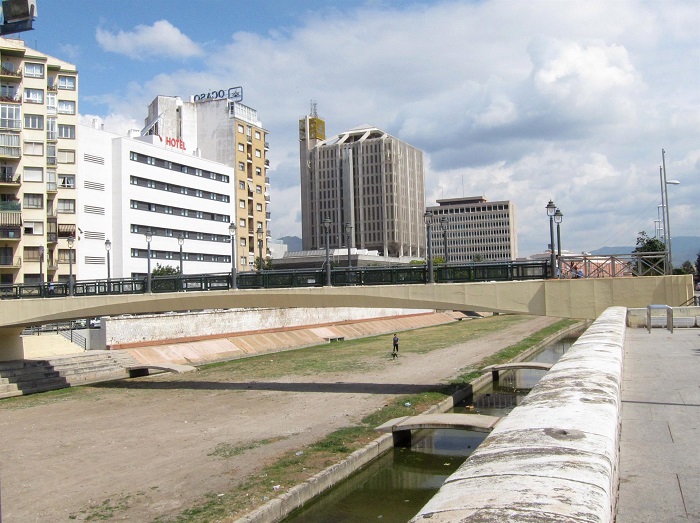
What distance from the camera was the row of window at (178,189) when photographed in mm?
65312

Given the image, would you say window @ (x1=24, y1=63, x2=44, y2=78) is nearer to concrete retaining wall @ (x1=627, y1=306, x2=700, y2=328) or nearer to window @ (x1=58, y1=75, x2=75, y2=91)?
window @ (x1=58, y1=75, x2=75, y2=91)

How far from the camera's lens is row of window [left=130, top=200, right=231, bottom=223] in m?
65.4

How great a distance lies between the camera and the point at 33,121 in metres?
55.1

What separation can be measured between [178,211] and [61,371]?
36271mm

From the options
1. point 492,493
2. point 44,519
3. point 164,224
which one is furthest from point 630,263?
point 164,224

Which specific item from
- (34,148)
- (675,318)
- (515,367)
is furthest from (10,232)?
(675,318)

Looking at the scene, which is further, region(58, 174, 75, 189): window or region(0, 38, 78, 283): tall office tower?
region(58, 174, 75, 189): window

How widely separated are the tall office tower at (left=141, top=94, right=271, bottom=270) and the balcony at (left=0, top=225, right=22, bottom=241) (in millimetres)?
30578

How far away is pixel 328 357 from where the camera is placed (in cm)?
4519

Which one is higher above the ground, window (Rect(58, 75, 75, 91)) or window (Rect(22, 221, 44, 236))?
window (Rect(58, 75, 75, 91))

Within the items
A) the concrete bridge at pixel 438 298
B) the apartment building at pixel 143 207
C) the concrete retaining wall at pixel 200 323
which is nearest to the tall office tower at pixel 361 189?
the apartment building at pixel 143 207

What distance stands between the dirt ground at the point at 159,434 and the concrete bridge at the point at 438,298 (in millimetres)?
4173

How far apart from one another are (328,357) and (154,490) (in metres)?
30.0

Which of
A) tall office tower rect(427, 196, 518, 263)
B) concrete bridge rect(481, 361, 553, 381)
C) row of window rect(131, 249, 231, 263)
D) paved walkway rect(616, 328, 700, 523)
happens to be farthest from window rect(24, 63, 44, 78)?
tall office tower rect(427, 196, 518, 263)
